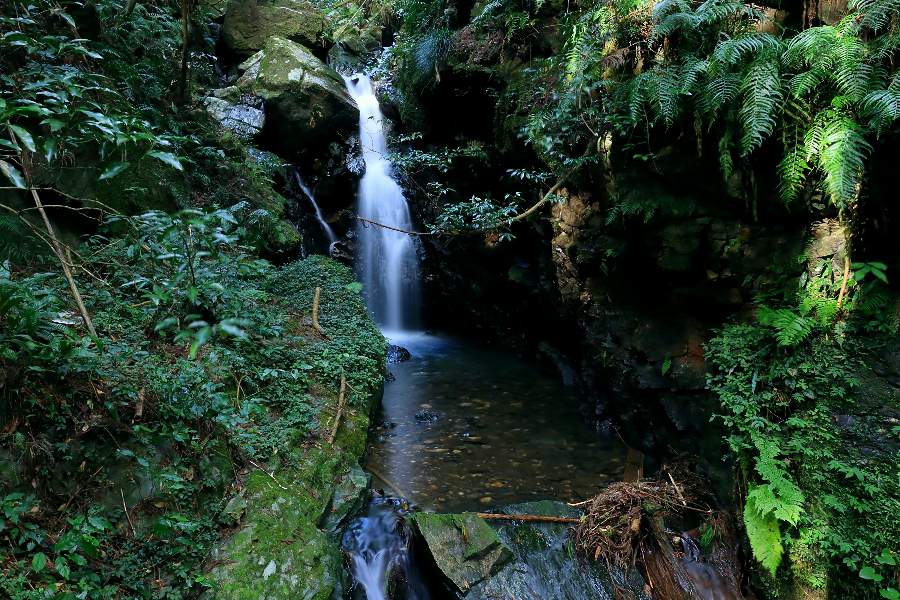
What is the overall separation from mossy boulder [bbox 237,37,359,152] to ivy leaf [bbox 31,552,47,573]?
402 inches

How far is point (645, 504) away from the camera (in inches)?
182

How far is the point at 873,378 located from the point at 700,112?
2.56 meters

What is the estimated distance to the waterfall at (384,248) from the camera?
12.2 metres

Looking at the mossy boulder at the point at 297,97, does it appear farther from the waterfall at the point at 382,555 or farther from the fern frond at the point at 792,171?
the fern frond at the point at 792,171

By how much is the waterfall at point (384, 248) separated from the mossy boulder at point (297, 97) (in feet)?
3.08

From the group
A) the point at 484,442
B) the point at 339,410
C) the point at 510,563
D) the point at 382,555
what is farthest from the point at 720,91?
the point at 382,555

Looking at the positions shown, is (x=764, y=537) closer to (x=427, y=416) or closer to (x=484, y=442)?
(x=484, y=442)

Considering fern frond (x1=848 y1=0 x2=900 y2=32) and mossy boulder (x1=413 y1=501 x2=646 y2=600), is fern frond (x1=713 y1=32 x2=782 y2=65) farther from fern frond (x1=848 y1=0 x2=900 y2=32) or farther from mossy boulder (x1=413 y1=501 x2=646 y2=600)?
mossy boulder (x1=413 y1=501 x2=646 y2=600)

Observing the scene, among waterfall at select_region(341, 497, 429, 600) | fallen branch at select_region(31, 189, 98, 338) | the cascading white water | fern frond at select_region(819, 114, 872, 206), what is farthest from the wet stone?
the cascading white water

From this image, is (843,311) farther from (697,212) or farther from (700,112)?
(700,112)

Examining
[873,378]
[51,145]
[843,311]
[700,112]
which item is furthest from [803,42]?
[51,145]

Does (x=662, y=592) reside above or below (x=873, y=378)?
below

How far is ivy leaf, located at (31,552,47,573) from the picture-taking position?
251 cm

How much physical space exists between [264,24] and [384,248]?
6.93 meters
